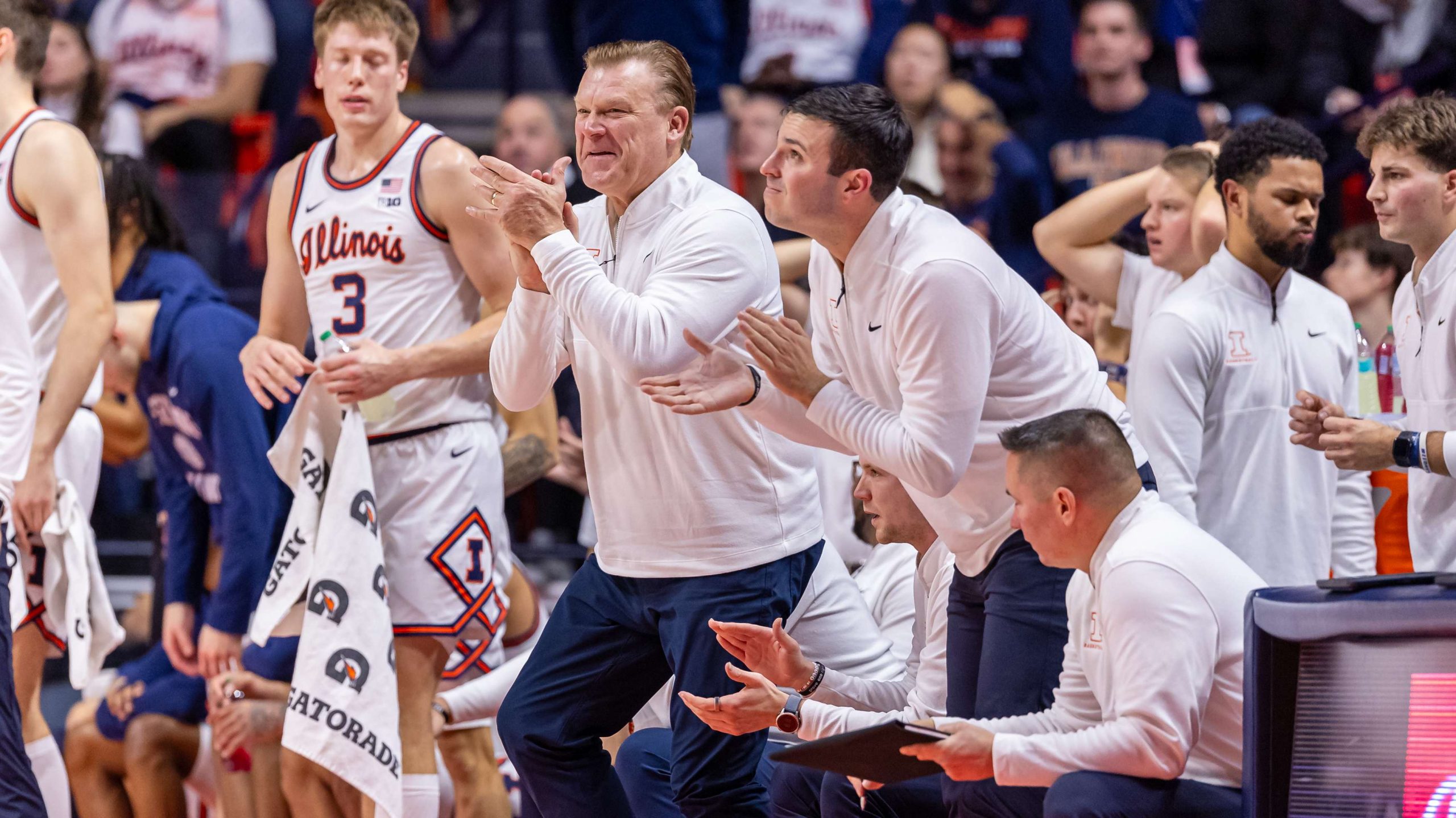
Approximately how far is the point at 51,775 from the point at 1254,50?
618 cm

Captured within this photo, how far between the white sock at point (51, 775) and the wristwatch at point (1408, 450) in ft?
12.0

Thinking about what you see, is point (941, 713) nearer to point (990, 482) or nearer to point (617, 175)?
point (990, 482)

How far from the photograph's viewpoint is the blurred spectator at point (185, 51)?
8430mm

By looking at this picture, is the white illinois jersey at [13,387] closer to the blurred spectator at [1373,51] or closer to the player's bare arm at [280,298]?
the player's bare arm at [280,298]

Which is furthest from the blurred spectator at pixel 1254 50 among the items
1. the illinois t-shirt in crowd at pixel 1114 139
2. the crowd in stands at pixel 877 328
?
the illinois t-shirt in crowd at pixel 1114 139

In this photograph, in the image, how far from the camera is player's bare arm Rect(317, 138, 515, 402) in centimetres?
427

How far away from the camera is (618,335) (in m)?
3.34

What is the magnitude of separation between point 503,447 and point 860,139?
225 cm

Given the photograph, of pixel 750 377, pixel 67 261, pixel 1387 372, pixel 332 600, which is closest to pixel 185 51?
pixel 67 261

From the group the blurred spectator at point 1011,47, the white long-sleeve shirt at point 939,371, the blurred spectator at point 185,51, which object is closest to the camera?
the white long-sleeve shirt at point 939,371

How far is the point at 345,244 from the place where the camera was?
14.7ft

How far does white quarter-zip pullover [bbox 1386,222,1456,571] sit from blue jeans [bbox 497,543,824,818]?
150cm

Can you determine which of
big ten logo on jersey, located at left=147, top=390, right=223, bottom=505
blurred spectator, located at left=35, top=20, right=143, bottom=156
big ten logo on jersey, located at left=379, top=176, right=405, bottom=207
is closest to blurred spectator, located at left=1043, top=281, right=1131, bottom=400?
big ten logo on jersey, located at left=379, top=176, right=405, bottom=207

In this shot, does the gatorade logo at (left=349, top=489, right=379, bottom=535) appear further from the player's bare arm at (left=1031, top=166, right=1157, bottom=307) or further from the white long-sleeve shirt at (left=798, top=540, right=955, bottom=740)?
the player's bare arm at (left=1031, top=166, right=1157, bottom=307)
